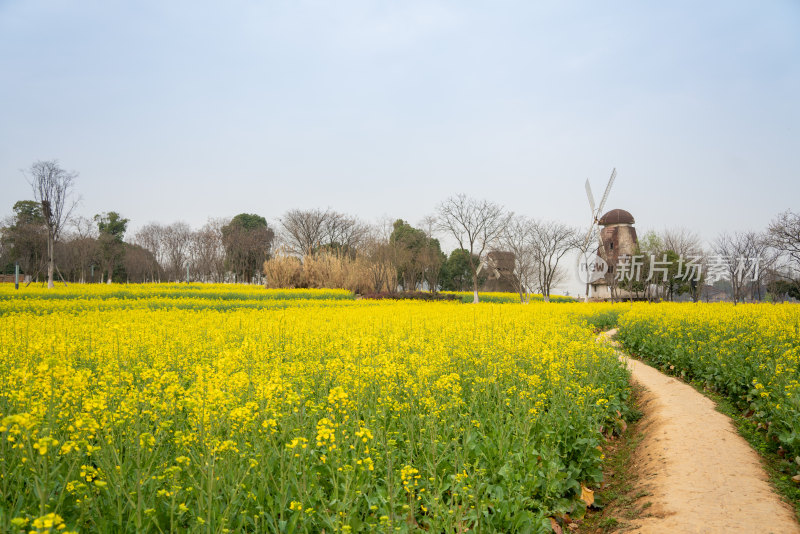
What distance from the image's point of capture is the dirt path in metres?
4.54

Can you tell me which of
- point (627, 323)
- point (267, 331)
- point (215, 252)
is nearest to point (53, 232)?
point (215, 252)

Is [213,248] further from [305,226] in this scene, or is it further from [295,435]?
[295,435]

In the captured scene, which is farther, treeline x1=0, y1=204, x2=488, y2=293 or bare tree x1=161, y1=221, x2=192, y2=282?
bare tree x1=161, y1=221, x2=192, y2=282

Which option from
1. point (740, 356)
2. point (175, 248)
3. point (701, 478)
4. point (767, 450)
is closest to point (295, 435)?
point (701, 478)

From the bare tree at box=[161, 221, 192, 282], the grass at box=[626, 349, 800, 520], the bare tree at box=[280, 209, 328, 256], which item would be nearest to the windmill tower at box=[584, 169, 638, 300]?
the bare tree at box=[280, 209, 328, 256]

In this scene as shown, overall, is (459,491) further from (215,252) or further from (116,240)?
(116,240)

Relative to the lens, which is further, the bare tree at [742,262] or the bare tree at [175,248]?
the bare tree at [175,248]

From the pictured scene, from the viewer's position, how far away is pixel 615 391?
7.90 metres

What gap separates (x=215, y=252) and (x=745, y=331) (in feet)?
218

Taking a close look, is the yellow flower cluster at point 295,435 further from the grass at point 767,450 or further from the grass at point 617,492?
the grass at point 767,450

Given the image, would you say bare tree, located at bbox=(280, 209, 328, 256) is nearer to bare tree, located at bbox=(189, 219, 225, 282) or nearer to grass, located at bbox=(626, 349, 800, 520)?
bare tree, located at bbox=(189, 219, 225, 282)

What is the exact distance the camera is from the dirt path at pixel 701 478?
14.9 feet

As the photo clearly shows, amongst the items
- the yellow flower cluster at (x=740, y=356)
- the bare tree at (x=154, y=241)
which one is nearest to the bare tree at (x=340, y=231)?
the bare tree at (x=154, y=241)

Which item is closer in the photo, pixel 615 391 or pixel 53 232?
pixel 615 391
